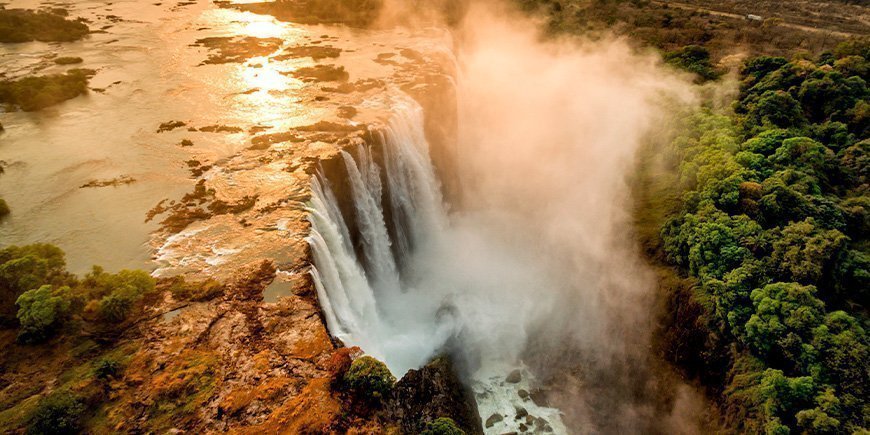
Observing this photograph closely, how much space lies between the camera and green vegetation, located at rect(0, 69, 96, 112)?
2445 cm

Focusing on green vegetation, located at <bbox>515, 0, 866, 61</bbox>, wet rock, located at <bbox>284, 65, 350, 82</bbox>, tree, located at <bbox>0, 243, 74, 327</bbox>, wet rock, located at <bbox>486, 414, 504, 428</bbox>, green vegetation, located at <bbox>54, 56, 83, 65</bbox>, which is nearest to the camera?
tree, located at <bbox>0, 243, 74, 327</bbox>

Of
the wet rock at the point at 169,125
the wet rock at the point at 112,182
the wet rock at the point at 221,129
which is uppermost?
the wet rock at the point at 221,129

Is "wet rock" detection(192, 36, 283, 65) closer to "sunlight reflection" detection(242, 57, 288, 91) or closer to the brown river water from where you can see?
the brown river water

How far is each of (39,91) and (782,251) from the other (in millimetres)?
40894

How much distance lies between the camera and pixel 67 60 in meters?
29.6

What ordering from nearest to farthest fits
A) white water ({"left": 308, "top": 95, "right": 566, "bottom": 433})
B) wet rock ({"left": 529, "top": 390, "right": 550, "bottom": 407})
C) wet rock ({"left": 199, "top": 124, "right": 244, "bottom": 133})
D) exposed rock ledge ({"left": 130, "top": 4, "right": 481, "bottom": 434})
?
exposed rock ledge ({"left": 130, "top": 4, "right": 481, "bottom": 434}) → white water ({"left": 308, "top": 95, "right": 566, "bottom": 433}) → wet rock ({"left": 529, "top": 390, "right": 550, "bottom": 407}) → wet rock ({"left": 199, "top": 124, "right": 244, "bottom": 133})

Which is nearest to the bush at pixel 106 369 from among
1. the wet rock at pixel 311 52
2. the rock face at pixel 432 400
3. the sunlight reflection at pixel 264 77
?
the rock face at pixel 432 400

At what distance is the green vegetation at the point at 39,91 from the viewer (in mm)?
24453

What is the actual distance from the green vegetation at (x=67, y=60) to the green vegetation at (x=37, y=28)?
6.01 meters

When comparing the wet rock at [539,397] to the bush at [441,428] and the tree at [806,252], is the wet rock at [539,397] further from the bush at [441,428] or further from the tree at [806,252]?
the tree at [806,252]

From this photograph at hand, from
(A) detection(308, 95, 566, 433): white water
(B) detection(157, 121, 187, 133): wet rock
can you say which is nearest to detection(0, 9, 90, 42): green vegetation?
(B) detection(157, 121, 187, 133): wet rock

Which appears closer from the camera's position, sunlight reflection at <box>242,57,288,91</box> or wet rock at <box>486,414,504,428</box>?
wet rock at <box>486,414,504,428</box>

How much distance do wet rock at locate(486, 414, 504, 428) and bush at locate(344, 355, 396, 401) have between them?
35.1 feet

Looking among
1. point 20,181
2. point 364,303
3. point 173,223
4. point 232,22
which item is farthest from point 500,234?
point 232,22
